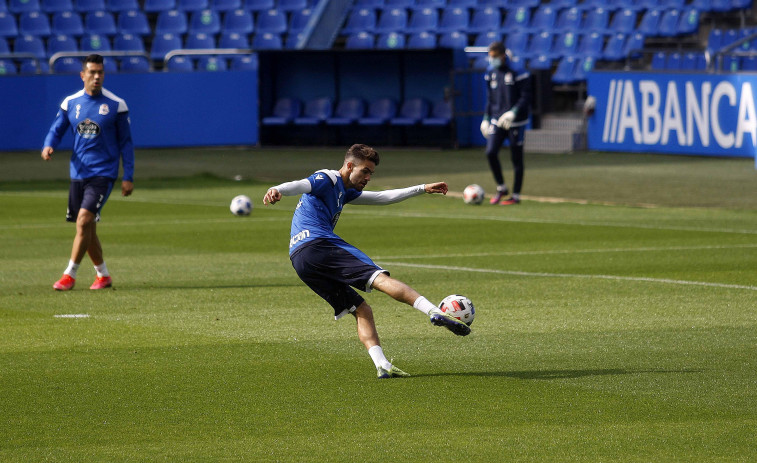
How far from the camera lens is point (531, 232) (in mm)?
15562

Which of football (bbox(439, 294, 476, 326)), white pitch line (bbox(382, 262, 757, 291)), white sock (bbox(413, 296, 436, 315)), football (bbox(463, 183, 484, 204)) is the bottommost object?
A: football (bbox(463, 183, 484, 204))

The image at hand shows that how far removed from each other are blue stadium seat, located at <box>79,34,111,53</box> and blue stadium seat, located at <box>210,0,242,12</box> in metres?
3.27

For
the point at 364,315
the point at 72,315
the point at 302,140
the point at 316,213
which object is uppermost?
the point at 316,213

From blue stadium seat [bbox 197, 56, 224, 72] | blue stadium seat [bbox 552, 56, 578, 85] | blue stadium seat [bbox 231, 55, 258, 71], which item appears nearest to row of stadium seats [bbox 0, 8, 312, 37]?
blue stadium seat [bbox 231, 55, 258, 71]

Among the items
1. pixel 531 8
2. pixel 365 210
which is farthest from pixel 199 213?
pixel 531 8

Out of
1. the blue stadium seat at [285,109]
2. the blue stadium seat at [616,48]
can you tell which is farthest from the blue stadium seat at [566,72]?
the blue stadium seat at [285,109]

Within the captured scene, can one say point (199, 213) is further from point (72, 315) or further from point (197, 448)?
point (197, 448)

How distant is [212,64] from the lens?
3309cm

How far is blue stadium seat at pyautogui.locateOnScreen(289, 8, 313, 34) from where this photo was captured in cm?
3538

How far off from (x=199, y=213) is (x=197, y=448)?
41.5ft

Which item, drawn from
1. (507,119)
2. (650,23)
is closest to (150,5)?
Result: (650,23)

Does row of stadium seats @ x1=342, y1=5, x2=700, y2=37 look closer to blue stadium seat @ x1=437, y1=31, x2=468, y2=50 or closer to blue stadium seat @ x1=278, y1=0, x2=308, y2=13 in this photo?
blue stadium seat @ x1=437, y1=31, x2=468, y2=50

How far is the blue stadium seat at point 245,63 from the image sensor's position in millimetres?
33625

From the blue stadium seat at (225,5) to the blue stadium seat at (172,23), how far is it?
0.93m
